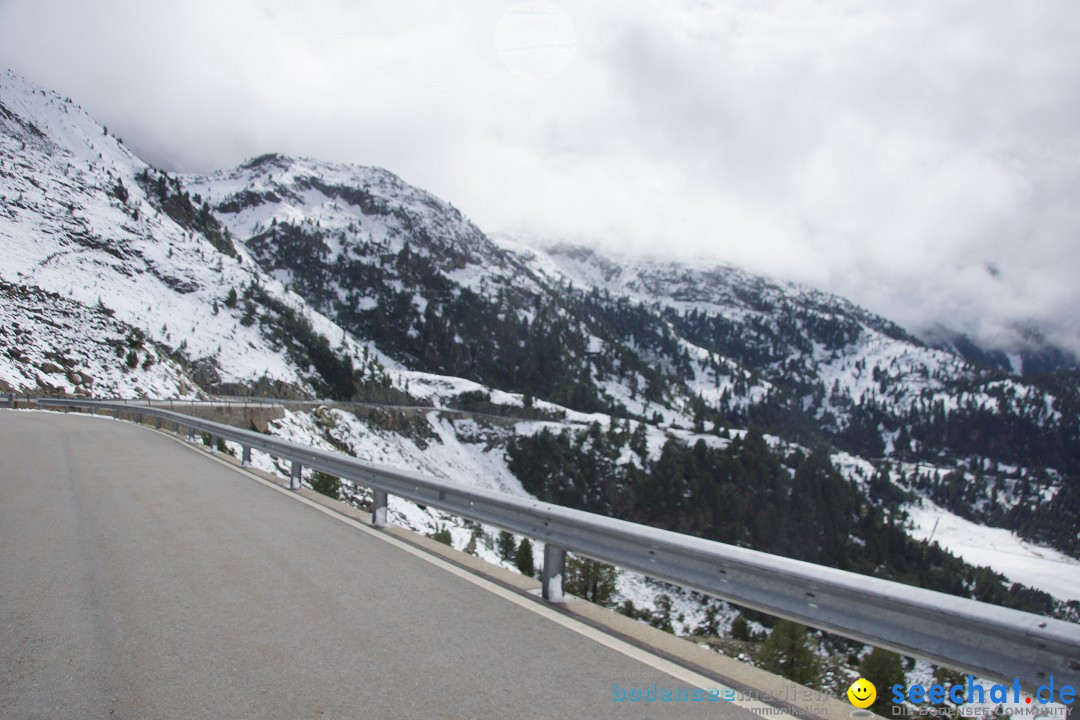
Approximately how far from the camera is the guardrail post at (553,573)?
18.8ft

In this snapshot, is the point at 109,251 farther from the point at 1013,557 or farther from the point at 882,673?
the point at 1013,557

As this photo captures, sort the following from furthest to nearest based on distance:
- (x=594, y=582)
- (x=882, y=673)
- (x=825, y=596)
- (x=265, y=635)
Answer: (x=594, y=582), (x=882, y=673), (x=265, y=635), (x=825, y=596)

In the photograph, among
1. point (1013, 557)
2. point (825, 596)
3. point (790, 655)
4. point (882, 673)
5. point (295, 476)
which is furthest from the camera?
point (1013, 557)

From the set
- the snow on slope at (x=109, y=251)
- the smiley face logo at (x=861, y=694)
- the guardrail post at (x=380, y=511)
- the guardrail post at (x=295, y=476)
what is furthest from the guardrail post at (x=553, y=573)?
the snow on slope at (x=109, y=251)

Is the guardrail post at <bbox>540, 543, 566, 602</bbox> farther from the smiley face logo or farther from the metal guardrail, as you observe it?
the smiley face logo

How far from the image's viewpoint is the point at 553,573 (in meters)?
5.82

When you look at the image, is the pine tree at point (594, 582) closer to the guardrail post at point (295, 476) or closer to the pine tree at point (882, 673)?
the pine tree at point (882, 673)

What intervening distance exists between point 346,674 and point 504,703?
103 centimetres

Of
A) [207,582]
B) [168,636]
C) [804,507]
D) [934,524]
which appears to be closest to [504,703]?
[168,636]

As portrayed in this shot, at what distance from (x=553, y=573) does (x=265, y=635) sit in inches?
97.4

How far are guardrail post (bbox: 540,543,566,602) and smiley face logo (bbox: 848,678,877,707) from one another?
2602 mm

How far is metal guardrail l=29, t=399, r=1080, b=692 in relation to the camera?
2.96 m

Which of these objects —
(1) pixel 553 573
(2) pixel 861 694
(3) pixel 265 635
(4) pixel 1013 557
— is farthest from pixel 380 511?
(4) pixel 1013 557

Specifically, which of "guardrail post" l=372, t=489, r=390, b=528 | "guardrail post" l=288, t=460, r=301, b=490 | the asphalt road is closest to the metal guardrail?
the asphalt road
